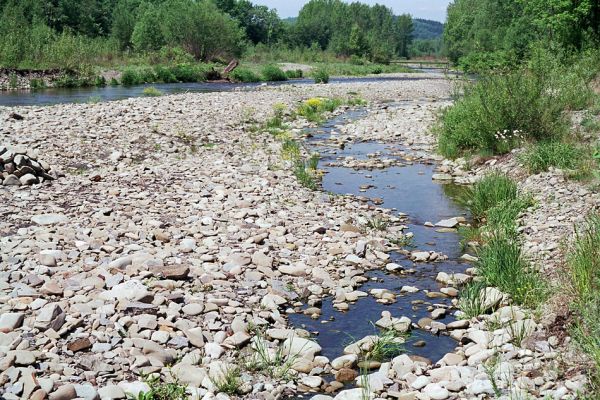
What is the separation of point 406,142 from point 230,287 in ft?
43.8

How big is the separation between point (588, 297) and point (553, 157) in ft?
23.1

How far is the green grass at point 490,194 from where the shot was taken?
11.0m

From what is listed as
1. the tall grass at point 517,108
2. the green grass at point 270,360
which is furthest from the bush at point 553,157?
the green grass at point 270,360

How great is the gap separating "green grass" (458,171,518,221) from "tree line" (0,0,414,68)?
1499 inches

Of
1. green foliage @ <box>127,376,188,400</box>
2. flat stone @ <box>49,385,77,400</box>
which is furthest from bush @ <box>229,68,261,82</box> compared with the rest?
flat stone @ <box>49,385,77,400</box>

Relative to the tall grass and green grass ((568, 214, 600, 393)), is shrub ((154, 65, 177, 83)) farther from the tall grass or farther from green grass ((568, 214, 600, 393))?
green grass ((568, 214, 600, 393))

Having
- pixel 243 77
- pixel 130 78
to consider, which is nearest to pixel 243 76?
pixel 243 77

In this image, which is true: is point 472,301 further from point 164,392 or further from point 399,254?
point 164,392

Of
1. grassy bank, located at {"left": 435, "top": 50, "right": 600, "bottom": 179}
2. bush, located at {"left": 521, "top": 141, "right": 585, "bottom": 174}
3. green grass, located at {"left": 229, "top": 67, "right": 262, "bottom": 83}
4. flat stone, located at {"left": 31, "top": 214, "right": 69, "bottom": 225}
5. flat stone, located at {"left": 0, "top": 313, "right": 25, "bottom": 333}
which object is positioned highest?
green grass, located at {"left": 229, "top": 67, "right": 262, "bottom": 83}

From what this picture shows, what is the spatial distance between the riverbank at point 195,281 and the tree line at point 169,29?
32.2m

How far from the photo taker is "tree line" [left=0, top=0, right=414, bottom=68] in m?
43.5

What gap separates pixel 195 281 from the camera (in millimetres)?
7395

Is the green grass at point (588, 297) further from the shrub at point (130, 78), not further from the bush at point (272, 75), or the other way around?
Result: the bush at point (272, 75)

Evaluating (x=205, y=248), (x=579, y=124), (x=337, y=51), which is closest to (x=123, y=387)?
(x=205, y=248)
